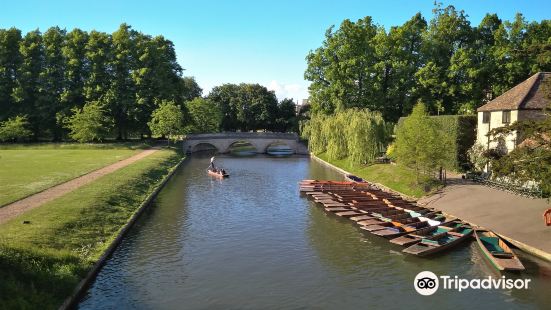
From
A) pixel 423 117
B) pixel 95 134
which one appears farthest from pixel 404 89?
pixel 95 134

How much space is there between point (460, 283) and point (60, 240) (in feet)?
65.9

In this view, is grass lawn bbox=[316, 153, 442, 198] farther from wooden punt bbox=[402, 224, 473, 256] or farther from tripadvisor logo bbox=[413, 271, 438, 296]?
tripadvisor logo bbox=[413, 271, 438, 296]

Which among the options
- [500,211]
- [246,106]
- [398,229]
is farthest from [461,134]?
[246,106]

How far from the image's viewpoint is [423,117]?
39969 mm

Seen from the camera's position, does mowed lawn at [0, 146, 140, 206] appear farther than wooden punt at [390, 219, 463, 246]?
Yes

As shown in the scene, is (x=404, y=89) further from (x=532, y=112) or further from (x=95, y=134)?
(x=95, y=134)

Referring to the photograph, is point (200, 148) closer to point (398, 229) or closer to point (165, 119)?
point (165, 119)

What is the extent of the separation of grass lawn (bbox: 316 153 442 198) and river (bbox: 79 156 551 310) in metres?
9.40

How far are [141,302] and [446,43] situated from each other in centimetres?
5616

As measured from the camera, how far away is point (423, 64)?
6519 cm

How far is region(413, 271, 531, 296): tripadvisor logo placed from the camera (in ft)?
67.2

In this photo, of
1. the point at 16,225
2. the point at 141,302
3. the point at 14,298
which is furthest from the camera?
the point at 16,225

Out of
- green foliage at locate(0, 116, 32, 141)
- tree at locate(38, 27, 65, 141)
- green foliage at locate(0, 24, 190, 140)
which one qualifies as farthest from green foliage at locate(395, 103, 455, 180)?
green foliage at locate(0, 116, 32, 141)

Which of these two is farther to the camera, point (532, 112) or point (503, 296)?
point (532, 112)
